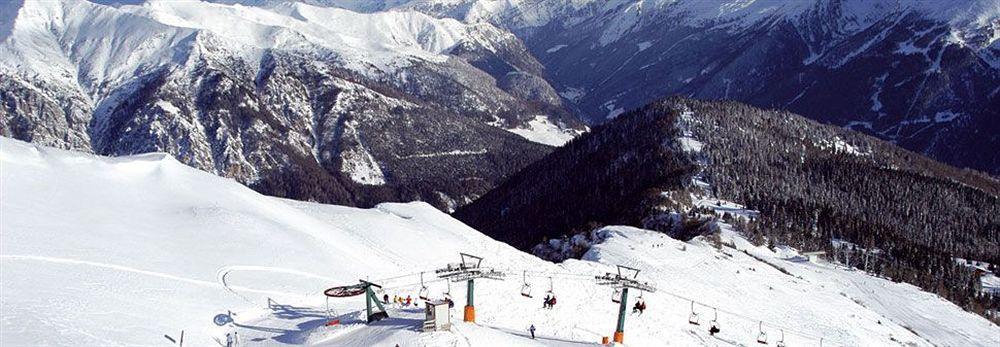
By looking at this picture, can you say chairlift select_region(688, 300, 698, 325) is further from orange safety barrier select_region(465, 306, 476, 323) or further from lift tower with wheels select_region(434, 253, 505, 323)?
orange safety barrier select_region(465, 306, 476, 323)

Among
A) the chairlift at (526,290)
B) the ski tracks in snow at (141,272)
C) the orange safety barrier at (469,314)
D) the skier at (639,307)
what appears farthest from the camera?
the chairlift at (526,290)

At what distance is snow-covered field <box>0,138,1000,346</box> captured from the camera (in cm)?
5944

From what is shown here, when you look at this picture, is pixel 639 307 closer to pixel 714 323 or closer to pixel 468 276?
pixel 714 323

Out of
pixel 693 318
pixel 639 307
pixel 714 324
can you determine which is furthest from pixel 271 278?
pixel 714 324

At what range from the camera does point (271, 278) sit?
237 ft

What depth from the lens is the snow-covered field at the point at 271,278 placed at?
59.4 meters

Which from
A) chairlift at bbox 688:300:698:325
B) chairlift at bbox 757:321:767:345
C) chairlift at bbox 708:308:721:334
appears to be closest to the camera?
chairlift at bbox 708:308:721:334

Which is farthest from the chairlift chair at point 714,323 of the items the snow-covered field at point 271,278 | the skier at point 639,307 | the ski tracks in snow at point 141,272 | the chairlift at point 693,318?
the ski tracks in snow at point 141,272

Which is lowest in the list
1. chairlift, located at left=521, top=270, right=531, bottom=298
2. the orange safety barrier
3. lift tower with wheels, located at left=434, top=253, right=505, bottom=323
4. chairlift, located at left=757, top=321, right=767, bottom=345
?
chairlift, located at left=757, top=321, right=767, bottom=345

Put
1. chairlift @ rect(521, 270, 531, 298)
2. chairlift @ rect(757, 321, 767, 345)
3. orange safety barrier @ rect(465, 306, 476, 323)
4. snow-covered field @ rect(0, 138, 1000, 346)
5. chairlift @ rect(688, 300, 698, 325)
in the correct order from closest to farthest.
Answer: snow-covered field @ rect(0, 138, 1000, 346) < orange safety barrier @ rect(465, 306, 476, 323) < chairlift @ rect(521, 270, 531, 298) < chairlift @ rect(688, 300, 698, 325) < chairlift @ rect(757, 321, 767, 345)

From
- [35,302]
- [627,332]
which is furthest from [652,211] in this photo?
[35,302]

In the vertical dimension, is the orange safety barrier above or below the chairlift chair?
above

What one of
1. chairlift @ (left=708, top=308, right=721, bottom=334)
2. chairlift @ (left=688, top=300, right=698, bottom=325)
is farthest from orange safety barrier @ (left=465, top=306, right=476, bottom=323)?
chairlift @ (left=688, top=300, right=698, bottom=325)

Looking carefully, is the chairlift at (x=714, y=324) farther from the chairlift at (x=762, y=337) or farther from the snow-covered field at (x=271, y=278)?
the chairlift at (x=762, y=337)
